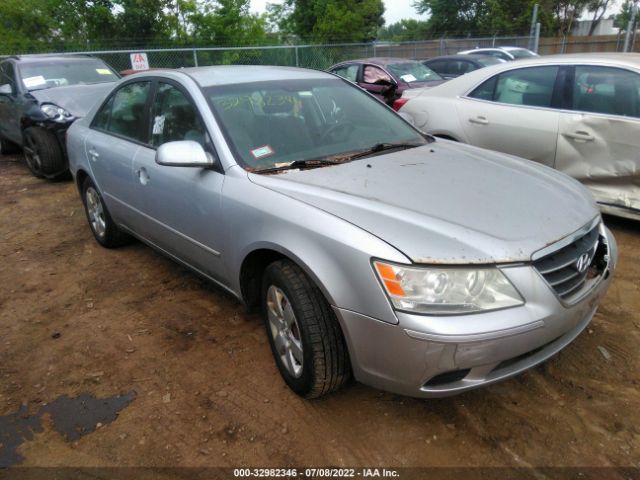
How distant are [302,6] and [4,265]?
27872mm

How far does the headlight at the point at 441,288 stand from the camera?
1.98m

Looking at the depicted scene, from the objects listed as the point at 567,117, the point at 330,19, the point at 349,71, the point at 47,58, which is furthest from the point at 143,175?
the point at 330,19

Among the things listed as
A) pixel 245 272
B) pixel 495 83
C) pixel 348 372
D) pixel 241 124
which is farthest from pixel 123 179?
pixel 495 83

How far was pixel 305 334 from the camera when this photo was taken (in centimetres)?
228

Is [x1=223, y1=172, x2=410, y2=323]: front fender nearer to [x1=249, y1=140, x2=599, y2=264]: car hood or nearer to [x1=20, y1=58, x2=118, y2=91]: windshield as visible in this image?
[x1=249, y1=140, x2=599, y2=264]: car hood

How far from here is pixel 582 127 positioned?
14.5ft

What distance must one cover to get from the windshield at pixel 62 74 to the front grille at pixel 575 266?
Answer: 24.5 feet

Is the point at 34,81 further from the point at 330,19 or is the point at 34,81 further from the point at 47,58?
the point at 330,19

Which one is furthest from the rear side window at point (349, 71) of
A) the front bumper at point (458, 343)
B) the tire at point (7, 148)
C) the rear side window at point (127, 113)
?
the front bumper at point (458, 343)

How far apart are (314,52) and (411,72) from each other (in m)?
6.39

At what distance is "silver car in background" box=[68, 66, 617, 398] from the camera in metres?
2.00

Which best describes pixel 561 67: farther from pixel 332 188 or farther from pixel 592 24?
pixel 592 24

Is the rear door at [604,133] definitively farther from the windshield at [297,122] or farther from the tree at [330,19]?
the tree at [330,19]

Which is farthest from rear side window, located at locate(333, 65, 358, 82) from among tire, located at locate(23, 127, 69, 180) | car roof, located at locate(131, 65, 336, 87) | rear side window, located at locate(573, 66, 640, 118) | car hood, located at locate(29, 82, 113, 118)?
car roof, located at locate(131, 65, 336, 87)
